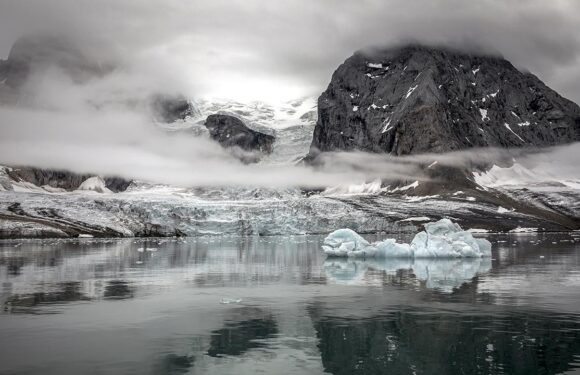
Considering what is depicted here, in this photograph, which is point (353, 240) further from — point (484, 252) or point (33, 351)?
point (33, 351)

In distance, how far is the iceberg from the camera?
229 ft

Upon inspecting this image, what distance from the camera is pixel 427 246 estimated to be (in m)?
70.8

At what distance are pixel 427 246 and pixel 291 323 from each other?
45385 millimetres

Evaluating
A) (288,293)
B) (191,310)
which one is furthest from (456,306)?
(191,310)

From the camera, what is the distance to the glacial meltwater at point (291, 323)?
831 inches

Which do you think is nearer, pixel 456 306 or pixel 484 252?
pixel 456 306

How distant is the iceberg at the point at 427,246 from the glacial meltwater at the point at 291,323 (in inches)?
698

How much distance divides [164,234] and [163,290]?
450ft

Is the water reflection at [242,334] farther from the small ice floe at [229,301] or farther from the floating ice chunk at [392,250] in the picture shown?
the floating ice chunk at [392,250]

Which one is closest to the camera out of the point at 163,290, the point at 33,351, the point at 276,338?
the point at 33,351

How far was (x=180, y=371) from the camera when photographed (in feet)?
66.0

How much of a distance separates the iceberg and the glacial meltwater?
17730 millimetres

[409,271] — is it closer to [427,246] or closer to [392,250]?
[427,246]

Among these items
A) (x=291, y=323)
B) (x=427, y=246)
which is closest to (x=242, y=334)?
(x=291, y=323)
